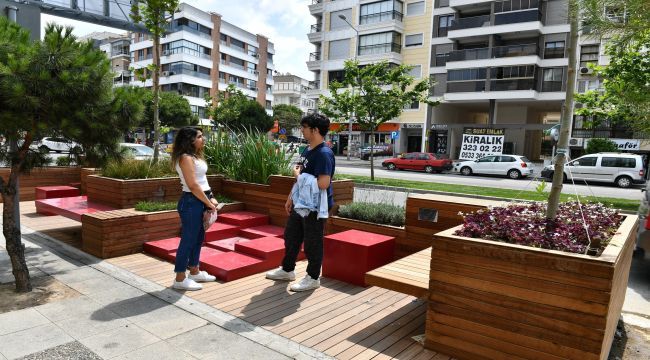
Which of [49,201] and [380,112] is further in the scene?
[380,112]

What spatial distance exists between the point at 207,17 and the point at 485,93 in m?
39.6

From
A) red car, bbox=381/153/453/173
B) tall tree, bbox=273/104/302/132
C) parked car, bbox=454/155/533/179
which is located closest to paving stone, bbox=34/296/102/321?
parked car, bbox=454/155/533/179

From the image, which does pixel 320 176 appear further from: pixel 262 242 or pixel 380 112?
pixel 380 112

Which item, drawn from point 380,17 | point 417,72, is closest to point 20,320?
point 417,72

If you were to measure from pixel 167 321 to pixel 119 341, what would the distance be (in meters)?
0.46

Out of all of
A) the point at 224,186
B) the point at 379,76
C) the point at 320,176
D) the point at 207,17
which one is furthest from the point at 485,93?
the point at 207,17

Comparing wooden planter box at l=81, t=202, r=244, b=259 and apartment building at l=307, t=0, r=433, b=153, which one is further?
apartment building at l=307, t=0, r=433, b=153

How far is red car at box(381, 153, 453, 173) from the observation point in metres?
26.1

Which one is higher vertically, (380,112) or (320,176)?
(380,112)

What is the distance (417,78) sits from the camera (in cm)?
3850

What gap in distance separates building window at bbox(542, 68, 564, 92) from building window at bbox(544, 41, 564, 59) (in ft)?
3.13

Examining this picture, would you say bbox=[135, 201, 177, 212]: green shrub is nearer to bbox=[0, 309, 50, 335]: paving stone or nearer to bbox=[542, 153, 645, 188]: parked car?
bbox=[0, 309, 50, 335]: paving stone

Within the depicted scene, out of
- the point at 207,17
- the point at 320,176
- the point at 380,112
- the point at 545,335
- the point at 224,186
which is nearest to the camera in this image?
the point at 545,335

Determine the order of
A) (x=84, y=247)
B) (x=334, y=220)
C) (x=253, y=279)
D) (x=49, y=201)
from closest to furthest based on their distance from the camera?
(x=253, y=279) < (x=84, y=247) < (x=334, y=220) < (x=49, y=201)
